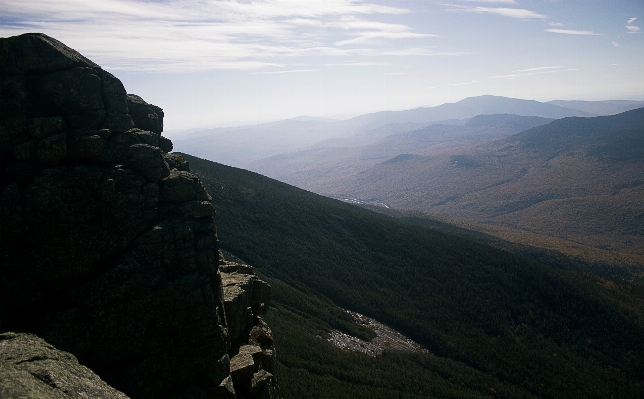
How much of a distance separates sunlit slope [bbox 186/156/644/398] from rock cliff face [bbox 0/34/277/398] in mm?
67787

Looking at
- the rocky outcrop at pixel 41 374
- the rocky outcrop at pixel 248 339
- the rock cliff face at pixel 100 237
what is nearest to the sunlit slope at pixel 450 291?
the rocky outcrop at pixel 248 339

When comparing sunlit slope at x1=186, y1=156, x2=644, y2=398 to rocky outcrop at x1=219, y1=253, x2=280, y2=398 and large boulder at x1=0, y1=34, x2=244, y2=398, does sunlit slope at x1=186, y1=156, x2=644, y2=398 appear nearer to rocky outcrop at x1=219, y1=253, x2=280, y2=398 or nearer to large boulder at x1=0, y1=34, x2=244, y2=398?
rocky outcrop at x1=219, y1=253, x2=280, y2=398

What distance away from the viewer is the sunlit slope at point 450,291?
238ft

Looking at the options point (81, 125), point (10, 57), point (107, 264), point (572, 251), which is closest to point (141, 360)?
point (107, 264)

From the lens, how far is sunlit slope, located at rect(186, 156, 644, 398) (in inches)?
2859

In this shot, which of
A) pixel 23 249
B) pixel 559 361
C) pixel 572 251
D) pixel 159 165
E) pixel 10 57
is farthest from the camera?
pixel 572 251

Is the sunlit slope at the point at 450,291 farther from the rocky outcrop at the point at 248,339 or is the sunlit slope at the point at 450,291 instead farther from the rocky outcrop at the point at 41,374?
the rocky outcrop at the point at 41,374

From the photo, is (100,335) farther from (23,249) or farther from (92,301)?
(23,249)

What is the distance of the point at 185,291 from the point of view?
17.5 meters

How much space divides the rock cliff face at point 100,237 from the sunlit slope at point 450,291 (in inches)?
2669

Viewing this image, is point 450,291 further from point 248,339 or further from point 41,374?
point 41,374

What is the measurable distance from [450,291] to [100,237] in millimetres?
88535

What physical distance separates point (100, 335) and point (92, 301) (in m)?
1.48

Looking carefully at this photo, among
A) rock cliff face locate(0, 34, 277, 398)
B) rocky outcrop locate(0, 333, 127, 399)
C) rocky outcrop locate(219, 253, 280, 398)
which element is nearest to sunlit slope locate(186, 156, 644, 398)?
rocky outcrop locate(219, 253, 280, 398)
